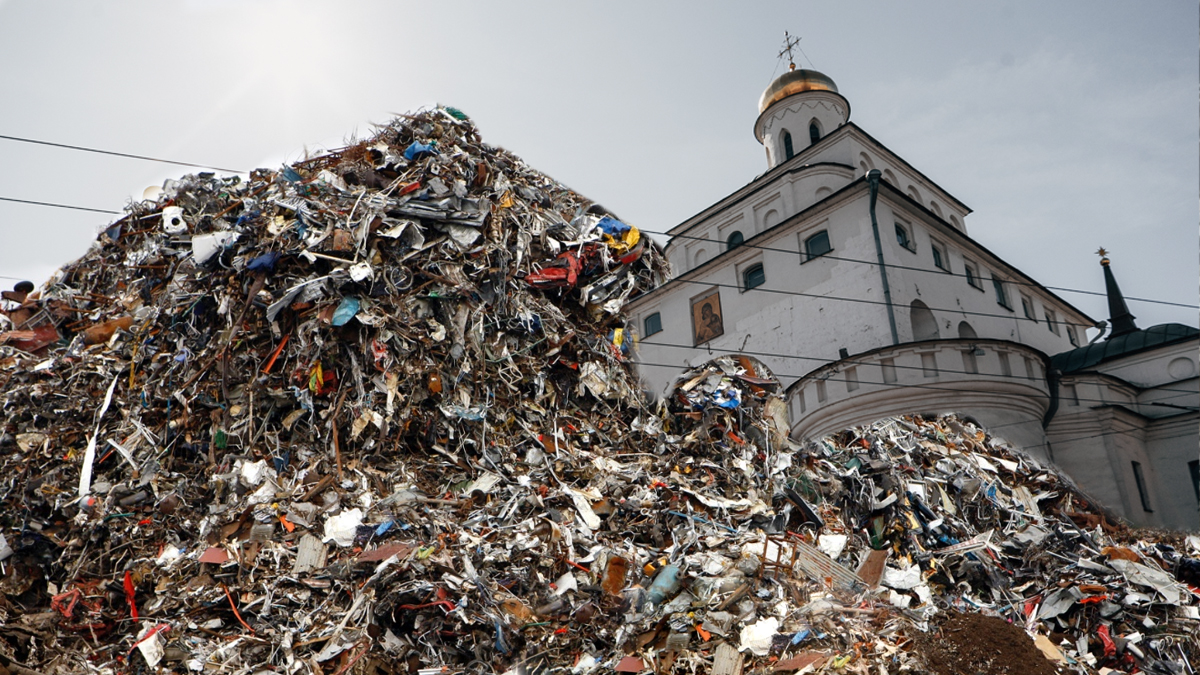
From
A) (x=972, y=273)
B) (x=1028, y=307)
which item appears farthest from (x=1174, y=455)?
(x=972, y=273)

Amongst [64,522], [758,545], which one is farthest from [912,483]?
[64,522]

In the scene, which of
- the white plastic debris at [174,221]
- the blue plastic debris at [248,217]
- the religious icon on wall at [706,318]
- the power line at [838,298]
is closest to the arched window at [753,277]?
the power line at [838,298]

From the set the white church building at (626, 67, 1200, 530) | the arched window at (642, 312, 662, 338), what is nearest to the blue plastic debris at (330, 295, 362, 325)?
the white church building at (626, 67, 1200, 530)

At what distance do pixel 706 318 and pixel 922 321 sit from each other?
608 centimetres

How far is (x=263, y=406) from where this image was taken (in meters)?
7.03

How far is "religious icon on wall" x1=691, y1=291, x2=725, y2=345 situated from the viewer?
23.7m

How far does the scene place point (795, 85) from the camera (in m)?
26.8

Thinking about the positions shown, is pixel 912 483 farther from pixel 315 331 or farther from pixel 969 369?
pixel 969 369

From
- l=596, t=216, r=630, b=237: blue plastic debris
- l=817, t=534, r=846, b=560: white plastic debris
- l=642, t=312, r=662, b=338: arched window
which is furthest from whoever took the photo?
l=642, t=312, r=662, b=338: arched window

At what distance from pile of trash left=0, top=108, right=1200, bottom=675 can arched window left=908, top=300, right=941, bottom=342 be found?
1068 cm

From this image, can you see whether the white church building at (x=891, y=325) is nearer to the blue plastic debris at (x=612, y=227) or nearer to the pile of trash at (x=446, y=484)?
the pile of trash at (x=446, y=484)

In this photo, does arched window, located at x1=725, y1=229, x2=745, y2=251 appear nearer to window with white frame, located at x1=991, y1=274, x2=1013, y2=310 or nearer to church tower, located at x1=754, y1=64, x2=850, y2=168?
church tower, located at x1=754, y1=64, x2=850, y2=168

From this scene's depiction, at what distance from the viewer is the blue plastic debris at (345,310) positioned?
695 cm

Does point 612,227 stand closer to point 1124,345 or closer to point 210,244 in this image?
point 210,244
